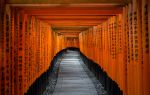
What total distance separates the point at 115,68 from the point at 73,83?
9.74 m

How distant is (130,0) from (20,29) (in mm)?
3313

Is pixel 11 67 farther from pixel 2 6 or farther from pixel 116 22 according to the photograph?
pixel 116 22

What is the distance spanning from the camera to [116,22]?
1312cm

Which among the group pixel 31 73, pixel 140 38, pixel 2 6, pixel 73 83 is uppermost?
pixel 2 6

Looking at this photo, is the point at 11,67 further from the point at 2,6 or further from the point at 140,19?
the point at 140,19

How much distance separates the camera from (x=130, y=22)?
9.29 metres

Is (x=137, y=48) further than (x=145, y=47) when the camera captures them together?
Yes

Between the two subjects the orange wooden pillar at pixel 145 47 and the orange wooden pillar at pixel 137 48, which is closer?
the orange wooden pillar at pixel 145 47

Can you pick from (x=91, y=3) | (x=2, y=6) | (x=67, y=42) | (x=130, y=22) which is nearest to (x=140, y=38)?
(x=130, y=22)

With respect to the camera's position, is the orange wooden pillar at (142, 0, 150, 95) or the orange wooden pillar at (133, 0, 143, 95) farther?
the orange wooden pillar at (133, 0, 143, 95)

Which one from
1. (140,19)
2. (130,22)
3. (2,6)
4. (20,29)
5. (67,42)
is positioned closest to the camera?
(140,19)

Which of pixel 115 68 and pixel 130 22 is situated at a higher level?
pixel 130 22

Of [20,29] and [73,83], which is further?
[73,83]

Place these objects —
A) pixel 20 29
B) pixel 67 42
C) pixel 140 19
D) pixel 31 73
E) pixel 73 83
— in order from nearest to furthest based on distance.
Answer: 1. pixel 140 19
2. pixel 20 29
3. pixel 31 73
4. pixel 73 83
5. pixel 67 42
